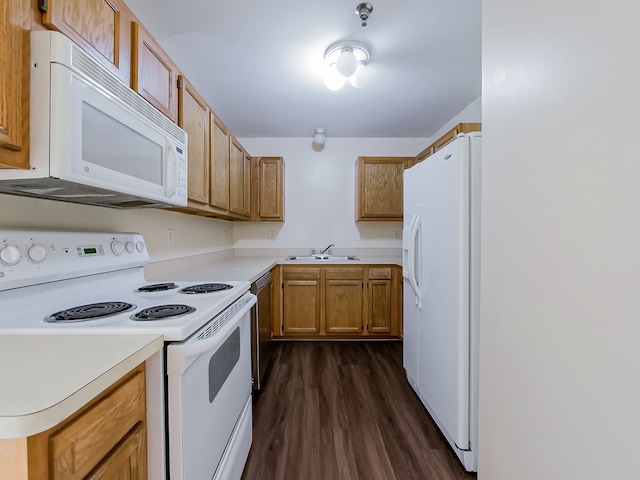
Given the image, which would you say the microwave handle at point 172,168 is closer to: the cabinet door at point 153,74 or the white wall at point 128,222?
the cabinet door at point 153,74

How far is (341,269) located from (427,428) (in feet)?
5.26

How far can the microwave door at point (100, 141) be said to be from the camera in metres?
0.72

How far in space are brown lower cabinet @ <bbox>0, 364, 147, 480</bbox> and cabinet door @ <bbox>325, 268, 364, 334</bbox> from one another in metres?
2.32

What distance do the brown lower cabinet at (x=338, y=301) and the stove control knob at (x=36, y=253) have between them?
2.09 metres

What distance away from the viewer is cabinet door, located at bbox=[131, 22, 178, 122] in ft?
3.76

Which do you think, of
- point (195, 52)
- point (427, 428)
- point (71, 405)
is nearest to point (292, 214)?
point (195, 52)

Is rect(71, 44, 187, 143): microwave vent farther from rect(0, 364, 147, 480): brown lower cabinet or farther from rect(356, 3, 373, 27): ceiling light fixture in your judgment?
rect(356, 3, 373, 27): ceiling light fixture

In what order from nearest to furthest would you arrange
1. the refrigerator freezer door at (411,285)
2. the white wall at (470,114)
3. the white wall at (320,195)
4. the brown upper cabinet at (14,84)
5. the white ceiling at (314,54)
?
the brown upper cabinet at (14,84), the white ceiling at (314,54), the refrigerator freezer door at (411,285), the white wall at (470,114), the white wall at (320,195)

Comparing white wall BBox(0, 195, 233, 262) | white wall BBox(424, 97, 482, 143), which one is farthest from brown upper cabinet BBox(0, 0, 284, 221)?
white wall BBox(424, 97, 482, 143)

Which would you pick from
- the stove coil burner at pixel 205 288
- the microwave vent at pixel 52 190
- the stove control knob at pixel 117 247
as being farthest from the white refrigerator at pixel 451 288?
the stove control knob at pixel 117 247

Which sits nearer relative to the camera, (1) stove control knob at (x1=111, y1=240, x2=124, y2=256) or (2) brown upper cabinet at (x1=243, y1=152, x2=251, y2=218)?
(1) stove control knob at (x1=111, y1=240, x2=124, y2=256)

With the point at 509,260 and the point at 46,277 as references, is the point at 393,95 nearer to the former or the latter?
the point at 509,260

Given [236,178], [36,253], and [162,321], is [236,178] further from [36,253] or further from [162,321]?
[162,321]

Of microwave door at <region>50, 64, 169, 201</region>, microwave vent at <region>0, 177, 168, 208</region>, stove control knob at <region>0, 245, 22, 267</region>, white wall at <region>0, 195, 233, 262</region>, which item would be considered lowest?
stove control knob at <region>0, 245, 22, 267</region>
